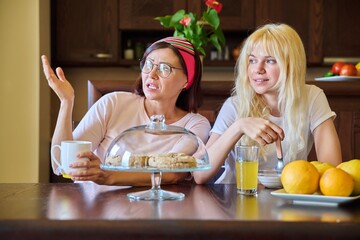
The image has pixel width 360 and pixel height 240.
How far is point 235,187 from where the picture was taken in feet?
4.92

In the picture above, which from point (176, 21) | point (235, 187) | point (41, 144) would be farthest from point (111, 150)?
point (41, 144)

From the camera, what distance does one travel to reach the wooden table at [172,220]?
3.28ft

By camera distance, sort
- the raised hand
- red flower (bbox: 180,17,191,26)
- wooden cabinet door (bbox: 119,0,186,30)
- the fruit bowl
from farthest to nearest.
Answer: wooden cabinet door (bbox: 119,0,186,30) → red flower (bbox: 180,17,191,26) → the raised hand → the fruit bowl

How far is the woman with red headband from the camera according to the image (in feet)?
5.86

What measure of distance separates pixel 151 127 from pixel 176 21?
4.83 feet

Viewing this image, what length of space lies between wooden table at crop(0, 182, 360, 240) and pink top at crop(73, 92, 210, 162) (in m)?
0.69

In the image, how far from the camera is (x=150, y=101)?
6.54ft

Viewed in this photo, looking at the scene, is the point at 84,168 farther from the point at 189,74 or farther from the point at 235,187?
the point at 189,74

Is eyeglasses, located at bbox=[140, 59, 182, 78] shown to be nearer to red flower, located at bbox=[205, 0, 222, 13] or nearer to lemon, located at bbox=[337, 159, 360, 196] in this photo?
lemon, located at bbox=[337, 159, 360, 196]

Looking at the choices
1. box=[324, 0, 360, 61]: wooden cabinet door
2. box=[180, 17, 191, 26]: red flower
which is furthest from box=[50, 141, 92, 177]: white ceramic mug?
box=[324, 0, 360, 61]: wooden cabinet door

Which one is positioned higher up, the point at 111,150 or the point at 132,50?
the point at 132,50

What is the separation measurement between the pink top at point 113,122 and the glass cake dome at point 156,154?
1.84ft

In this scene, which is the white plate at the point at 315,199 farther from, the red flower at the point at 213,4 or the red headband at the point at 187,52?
the red flower at the point at 213,4

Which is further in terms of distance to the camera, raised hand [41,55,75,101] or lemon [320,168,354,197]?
raised hand [41,55,75,101]
